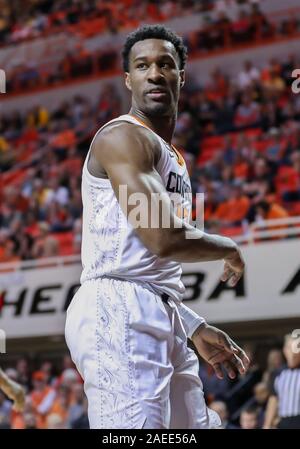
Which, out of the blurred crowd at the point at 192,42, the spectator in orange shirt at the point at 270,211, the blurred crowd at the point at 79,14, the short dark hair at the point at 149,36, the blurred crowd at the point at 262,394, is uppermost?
the blurred crowd at the point at 79,14

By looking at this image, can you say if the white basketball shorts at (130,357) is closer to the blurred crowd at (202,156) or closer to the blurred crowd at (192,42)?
the blurred crowd at (202,156)

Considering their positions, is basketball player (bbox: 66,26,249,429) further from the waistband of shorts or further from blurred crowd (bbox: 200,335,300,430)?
blurred crowd (bbox: 200,335,300,430)

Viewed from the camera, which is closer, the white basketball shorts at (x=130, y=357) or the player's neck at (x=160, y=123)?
the white basketball shorts at (x=130, y=357)

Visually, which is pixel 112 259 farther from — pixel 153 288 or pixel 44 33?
pixel 44 33

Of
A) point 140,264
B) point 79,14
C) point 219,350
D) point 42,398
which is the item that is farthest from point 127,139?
point 79,14

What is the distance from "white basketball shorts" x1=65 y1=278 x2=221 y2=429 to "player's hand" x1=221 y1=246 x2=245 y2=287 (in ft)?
0.79

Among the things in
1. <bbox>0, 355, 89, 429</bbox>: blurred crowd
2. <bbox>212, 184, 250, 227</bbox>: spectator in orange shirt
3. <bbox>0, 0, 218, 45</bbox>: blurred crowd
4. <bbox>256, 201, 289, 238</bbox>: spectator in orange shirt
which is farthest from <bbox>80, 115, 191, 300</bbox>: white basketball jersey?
<bbox>0, 0, 218, 45</bbox>: blurred crowd

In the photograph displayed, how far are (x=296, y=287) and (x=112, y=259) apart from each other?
7.01 m

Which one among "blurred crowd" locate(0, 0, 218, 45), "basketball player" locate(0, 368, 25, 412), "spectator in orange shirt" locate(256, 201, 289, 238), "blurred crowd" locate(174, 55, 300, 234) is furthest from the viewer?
"blurred crowd" locate(0, 0, 218, 45)

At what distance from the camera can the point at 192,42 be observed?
1666 cm

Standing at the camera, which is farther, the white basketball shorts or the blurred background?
the blurred background

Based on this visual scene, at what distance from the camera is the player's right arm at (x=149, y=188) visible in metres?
2.96

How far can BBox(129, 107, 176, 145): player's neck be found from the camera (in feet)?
11.0

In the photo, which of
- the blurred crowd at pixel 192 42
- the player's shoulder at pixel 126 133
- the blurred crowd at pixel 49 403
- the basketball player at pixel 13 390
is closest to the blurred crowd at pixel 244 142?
the blurred crowd at pixel 192 42
